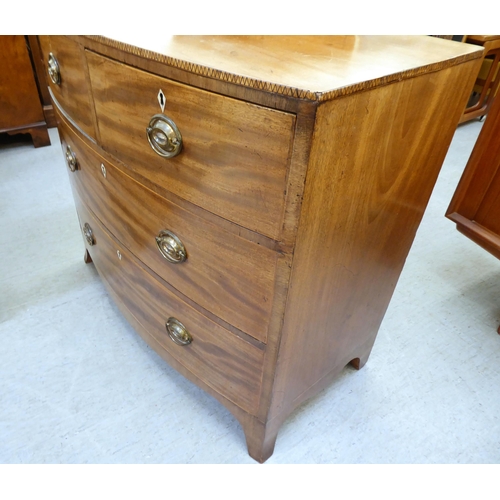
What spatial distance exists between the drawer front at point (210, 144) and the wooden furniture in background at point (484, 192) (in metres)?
0.94

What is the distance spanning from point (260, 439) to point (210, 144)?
667 mm

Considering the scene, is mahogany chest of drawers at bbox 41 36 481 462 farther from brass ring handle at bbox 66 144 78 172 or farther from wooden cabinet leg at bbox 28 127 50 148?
wooden cabinet leg at bbox 28 127 50 148

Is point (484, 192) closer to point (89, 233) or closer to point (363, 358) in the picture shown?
point (363, 358)

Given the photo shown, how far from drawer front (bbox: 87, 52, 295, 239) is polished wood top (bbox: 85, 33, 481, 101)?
3 cm

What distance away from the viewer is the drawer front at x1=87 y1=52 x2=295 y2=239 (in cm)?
53

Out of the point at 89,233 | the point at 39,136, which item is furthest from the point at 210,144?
the point at 39,136

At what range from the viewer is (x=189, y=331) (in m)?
0.90

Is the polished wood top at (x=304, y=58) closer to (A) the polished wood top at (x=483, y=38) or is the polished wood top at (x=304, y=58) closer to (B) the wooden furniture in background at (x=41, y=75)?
(B) the wooden furniture in background at (x=41, y=75)

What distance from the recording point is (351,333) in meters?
0.99

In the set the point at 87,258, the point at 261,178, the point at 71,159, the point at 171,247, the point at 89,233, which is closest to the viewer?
the point at 261,178

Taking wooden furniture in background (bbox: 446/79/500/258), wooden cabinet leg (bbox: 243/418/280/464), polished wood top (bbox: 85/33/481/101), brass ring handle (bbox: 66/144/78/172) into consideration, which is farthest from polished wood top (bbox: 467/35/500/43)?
wooden cabinet leg (bbox: 243/418/280/464)

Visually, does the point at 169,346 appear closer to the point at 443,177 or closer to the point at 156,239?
the point at 156,239
